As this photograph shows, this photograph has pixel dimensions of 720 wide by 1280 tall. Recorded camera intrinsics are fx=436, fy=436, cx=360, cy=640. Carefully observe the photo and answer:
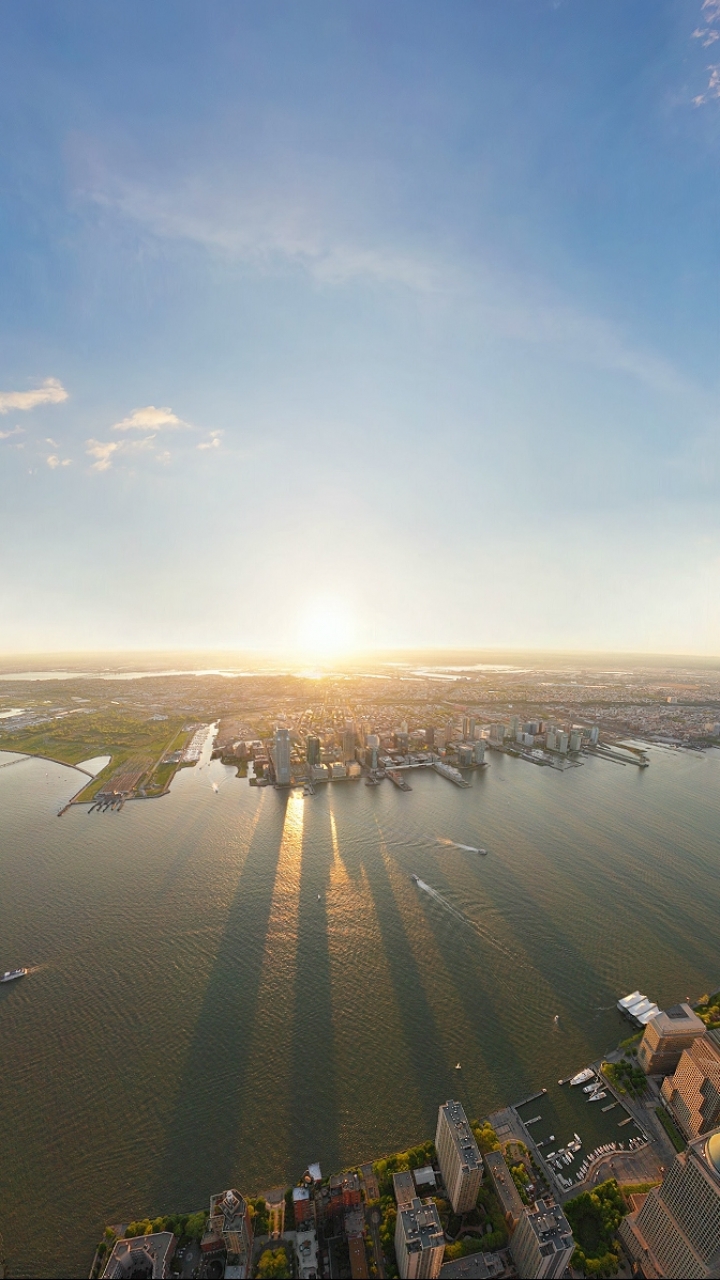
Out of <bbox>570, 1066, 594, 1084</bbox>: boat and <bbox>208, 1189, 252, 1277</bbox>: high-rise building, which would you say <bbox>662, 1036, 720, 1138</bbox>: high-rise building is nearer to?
<bbox>570, 1066, 594, 1084</bbox>: boat

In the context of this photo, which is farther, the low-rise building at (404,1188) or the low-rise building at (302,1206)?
the low-rise building at (404,1188)

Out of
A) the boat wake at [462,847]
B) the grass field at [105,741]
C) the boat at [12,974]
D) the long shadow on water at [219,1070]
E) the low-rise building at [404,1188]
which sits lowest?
the long shadow on water at [219,1070]

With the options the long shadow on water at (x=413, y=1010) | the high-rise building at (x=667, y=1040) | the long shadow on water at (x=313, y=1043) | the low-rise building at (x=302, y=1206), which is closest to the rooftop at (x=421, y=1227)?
the low-rise building at (x=302, y=1206)

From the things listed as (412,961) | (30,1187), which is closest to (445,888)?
(412,961)

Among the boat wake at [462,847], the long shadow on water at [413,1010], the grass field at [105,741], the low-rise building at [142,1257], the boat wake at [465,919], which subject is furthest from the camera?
the grass field at [105,741]

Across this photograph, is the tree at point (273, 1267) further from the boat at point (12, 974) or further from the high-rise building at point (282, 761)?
the high-rise building at point (282, 761)

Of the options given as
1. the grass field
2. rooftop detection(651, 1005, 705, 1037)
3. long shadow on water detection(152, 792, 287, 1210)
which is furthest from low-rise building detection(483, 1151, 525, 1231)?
the grass field

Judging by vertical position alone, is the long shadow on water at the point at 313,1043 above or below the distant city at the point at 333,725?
below
